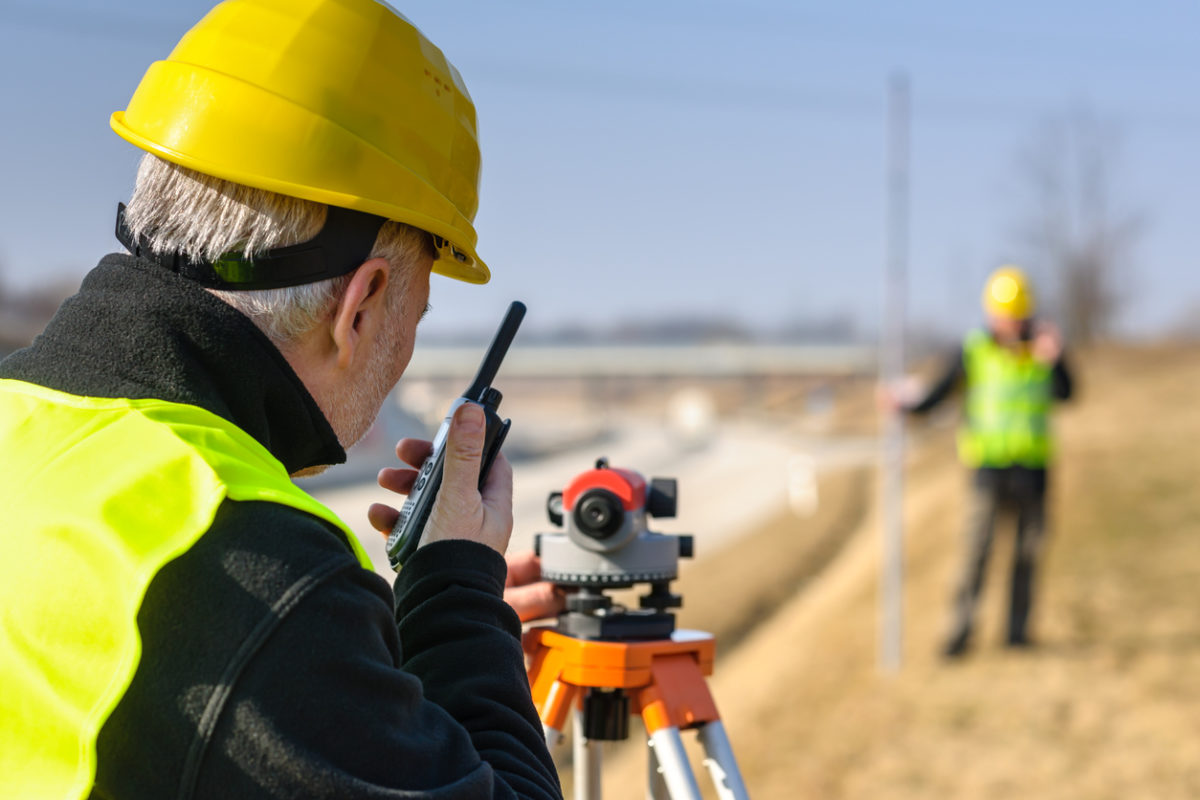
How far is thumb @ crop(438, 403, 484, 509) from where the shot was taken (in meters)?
1.23

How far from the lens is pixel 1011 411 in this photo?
6.78m

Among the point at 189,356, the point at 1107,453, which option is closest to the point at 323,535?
the point at 189,356

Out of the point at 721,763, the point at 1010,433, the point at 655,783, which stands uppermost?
the point at 1010,433

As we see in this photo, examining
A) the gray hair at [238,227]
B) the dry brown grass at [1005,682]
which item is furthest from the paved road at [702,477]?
the gray hair at [238,227]

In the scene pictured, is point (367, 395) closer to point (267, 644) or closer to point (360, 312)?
Answer: point (360, 312)

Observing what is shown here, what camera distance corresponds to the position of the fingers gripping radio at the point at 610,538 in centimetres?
187

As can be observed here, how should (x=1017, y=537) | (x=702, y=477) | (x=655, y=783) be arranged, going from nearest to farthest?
(x=655, y=783) → (x=1017, y=537) → (x=702, y=477)

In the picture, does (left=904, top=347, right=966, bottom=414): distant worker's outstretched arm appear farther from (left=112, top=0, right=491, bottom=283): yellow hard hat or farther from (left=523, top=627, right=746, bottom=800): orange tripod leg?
(left=112, top=0, right=491, bottom=283): yellow hard hat

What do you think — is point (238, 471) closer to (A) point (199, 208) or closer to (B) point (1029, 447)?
(A) point (199, 208)

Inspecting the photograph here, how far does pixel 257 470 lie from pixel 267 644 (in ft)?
0.58

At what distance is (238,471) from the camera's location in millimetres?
993

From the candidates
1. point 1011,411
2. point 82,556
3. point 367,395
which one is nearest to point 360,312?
point 367,395

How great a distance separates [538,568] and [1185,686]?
522 centimetres

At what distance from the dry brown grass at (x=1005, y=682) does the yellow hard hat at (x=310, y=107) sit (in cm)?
457
